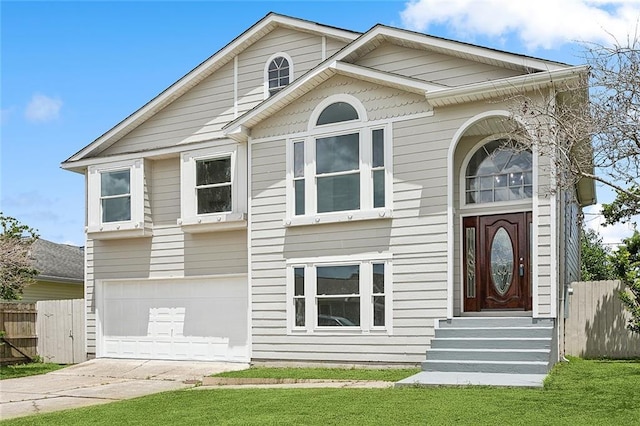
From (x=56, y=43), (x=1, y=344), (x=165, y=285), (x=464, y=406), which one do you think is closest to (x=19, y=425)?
(x=464, y=406)

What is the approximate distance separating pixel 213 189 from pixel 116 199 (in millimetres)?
2859

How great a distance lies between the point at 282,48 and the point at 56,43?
17.5 ft

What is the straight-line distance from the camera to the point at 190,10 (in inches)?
526

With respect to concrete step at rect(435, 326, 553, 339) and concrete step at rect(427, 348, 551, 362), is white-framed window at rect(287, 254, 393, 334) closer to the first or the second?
concrete step at rect(435, 326, 553, 339)

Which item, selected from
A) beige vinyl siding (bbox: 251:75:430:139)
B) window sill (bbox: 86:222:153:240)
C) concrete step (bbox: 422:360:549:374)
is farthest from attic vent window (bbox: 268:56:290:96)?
concrete step (bbox: 422:360:549:374)

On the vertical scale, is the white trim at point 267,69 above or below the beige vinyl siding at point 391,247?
above

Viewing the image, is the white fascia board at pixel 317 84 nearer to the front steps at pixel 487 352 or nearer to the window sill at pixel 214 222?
the window sill at pixel 214 222

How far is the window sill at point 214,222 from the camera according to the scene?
15815 mm

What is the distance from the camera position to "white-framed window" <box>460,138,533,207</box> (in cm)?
1375

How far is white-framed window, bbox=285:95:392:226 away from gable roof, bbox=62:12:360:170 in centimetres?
228

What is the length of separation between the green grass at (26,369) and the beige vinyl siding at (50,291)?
7.98 meters

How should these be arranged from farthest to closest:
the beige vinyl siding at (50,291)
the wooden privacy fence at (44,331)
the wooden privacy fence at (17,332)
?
1. the beige vinyl siding at (50,291)
2. the wooden privacy fence at (17,332)
3. the wooden privacy fence at (44,331)

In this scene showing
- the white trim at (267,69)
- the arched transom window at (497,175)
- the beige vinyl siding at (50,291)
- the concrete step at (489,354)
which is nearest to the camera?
the concrete step at (489,354)

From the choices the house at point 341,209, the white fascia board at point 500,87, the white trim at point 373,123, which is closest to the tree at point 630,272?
the house at point 341,209
